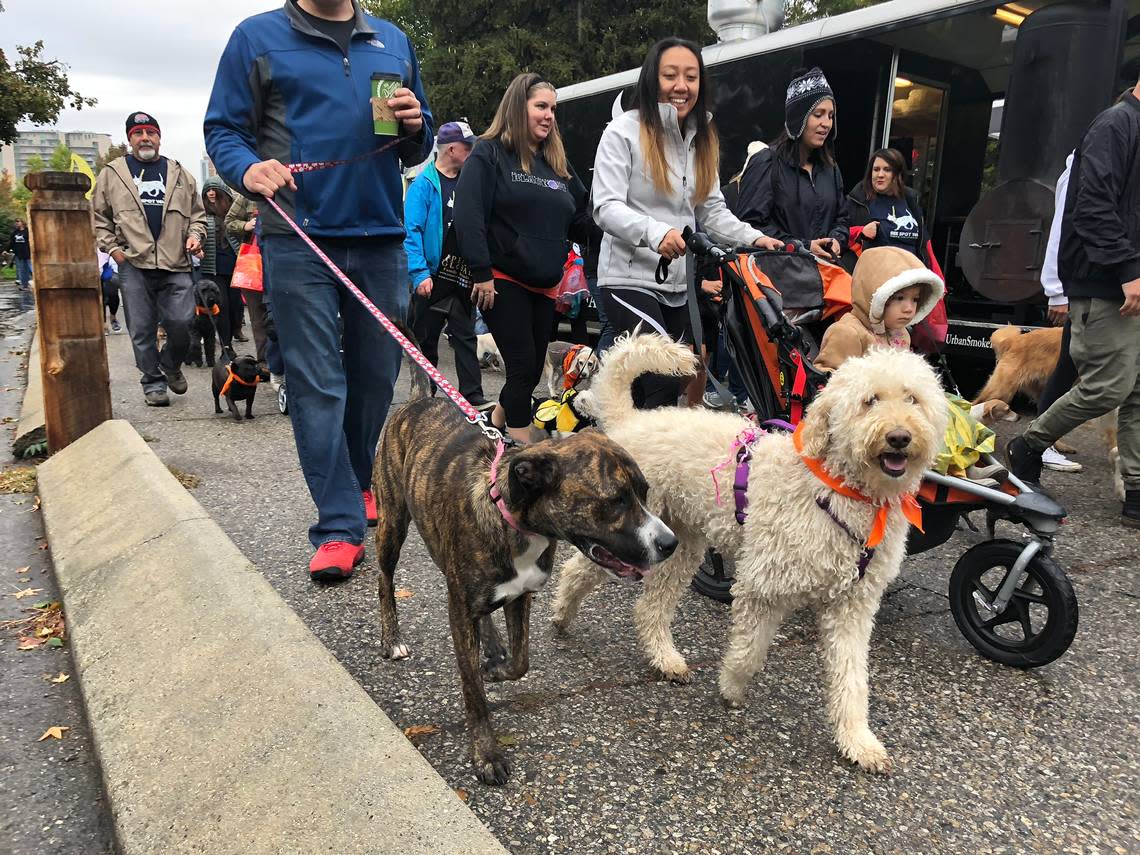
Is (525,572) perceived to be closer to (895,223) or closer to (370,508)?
(370,508)

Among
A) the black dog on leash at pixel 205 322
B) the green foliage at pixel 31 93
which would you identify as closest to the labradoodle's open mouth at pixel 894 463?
the black dog on leash at pixel 205 322

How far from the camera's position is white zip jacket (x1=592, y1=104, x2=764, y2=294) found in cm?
401

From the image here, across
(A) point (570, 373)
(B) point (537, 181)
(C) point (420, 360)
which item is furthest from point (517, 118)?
(C) point (420, 360)

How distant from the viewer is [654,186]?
164 inches

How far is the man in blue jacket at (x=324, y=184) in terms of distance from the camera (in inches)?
138

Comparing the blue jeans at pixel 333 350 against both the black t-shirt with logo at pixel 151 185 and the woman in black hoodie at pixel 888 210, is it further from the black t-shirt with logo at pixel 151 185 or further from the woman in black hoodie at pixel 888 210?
the black t-shirt with logo at pixel 151 185

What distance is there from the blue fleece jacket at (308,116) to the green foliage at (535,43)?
62.9 feet

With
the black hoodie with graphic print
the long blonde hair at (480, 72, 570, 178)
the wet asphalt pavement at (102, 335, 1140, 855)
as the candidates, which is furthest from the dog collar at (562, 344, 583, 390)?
the wet asphalt pavement at (102, 335, 1140, 855)

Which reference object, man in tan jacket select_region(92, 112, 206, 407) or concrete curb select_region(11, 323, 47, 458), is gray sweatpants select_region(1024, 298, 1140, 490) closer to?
concrete curb select_region(11, 323, 47, 458)

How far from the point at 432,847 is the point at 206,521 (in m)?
2.20

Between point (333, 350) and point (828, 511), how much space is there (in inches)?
92.6

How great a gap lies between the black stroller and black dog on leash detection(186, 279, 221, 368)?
270 inches

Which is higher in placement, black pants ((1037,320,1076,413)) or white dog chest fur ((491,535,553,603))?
black pants ((1037,320,1076,413))

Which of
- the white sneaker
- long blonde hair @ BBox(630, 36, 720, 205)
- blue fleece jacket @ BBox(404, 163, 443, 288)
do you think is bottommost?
the white sneaker
